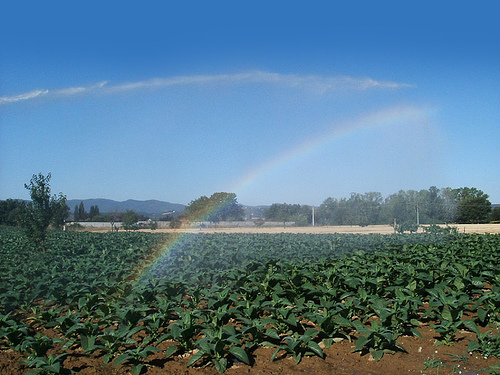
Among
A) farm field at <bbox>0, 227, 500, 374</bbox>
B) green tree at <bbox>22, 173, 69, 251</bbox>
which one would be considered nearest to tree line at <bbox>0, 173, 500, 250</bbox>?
green tree at <bbox>22, 173, 69, 251</bbox>

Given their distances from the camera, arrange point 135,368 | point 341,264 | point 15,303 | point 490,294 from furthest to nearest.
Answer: point 341,264 → point 15,303 → point 490,294 → point 135,368

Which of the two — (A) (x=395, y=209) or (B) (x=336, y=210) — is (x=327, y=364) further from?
(B) (x=336, y=210)

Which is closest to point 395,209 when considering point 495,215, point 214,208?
point 214,208

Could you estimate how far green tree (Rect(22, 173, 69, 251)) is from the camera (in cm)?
1900

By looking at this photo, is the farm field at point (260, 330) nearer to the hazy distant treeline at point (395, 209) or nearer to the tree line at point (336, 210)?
the tree line at point (336, 210)

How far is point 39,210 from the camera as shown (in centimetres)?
1925

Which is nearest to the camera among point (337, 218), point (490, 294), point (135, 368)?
point (135, 368)

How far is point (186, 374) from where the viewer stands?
525 cm

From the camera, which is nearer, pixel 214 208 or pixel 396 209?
pixel 396 209

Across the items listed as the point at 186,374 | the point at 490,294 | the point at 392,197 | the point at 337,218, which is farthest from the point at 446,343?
the point at 337,218

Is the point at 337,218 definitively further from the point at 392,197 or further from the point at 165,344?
the point at 165,344

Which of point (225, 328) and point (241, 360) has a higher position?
point (225, 328)

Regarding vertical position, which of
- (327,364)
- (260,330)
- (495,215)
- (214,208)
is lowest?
(327,364)

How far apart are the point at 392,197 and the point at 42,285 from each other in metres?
48.4
